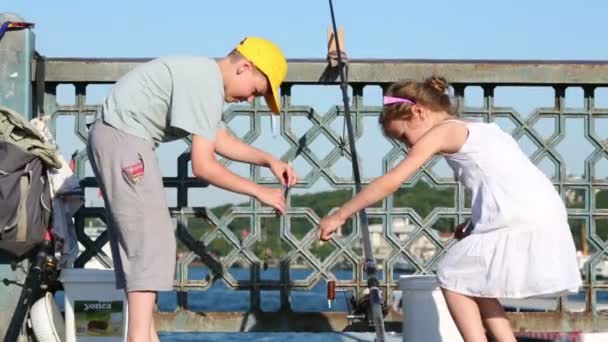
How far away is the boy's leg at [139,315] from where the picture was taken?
15.1ft

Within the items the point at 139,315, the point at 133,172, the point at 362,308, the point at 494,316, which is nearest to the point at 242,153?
the point at 133,172

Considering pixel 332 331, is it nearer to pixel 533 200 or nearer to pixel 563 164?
pixel 563 164

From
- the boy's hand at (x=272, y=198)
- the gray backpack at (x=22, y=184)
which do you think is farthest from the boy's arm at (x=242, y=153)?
the gray backpack at (x=22, y=184)

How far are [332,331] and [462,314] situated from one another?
6.23 feet

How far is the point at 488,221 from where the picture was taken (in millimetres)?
4699

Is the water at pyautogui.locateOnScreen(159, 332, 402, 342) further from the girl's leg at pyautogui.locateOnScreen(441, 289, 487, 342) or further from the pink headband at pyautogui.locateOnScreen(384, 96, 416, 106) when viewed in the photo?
the pink headband at pyautogui.locateOnScreen(384, 96, 416, 106)

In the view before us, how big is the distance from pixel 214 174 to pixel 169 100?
0.33 m

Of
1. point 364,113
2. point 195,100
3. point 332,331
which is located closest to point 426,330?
point 332,331

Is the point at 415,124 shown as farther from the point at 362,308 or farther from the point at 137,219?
the point at 362,308

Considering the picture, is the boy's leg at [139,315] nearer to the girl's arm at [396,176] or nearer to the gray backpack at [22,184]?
the girl's arm at [396,176]

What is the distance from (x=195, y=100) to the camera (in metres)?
4.61

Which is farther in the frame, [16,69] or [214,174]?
[16,69]

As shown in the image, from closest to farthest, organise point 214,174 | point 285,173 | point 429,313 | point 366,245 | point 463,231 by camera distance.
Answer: point 214,174 < point 285,173 < point 463,231 < point 366,245 < point 429,313

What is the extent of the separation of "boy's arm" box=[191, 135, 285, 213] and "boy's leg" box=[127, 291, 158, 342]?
478 millimetres
